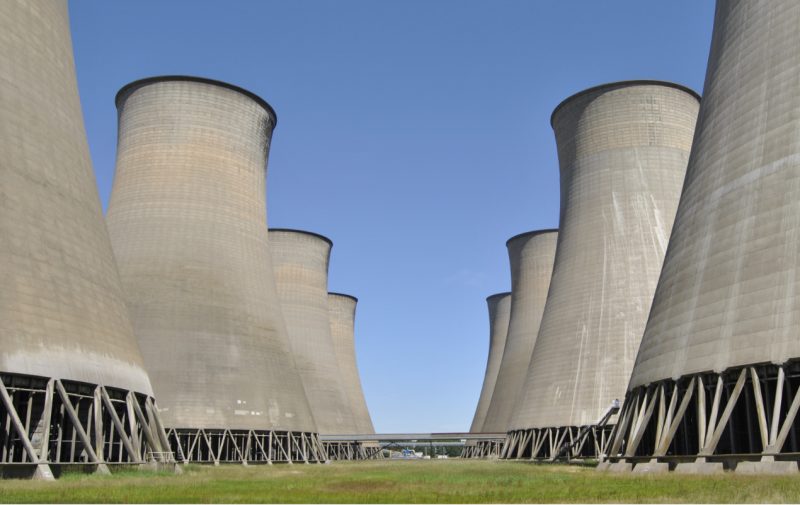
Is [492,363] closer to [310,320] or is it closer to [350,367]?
[350,367]

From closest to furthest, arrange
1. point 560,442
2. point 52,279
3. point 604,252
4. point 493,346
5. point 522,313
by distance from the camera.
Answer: point 52,279 → point 604,252 → point 560,442 → point 522,313 → point 493,346

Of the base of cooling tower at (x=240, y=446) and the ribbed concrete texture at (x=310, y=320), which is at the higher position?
the ribbed concrete texture at (x=310, y=320)

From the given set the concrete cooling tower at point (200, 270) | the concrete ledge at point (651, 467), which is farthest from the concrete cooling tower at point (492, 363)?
the concrete ledge at point (651, 467)

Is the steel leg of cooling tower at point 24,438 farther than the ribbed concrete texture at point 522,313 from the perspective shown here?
No

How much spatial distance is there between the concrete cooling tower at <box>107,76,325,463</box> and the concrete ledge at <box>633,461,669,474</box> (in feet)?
48.6

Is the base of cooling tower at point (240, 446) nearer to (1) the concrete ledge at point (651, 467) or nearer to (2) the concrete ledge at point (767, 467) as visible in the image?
(1) the concrete ledge at point (651, 467)

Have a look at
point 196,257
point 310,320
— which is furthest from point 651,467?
point 310,320

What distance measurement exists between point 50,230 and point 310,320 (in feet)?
89.5

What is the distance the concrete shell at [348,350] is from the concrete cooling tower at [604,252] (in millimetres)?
23249

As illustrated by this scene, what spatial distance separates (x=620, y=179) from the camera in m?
29.1

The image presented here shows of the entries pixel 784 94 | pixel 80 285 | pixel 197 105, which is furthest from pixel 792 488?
pixel 197 105

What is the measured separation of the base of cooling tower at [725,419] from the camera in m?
14.8

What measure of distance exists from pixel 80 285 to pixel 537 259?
100 feet

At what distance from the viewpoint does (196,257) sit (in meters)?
28.2
